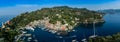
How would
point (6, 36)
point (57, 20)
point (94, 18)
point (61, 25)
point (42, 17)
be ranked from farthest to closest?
point (94, 18)
point (42, 17)
point (57, 20)
point (61, 25)
point (6, 36)

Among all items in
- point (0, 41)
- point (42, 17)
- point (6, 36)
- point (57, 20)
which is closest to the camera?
point (0, 41)

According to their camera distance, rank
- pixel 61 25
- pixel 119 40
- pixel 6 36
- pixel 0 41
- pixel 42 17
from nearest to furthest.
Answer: pixel 0 41, pixel 6 36, pixel 119 40, pixel 61 25, pixel 42 17

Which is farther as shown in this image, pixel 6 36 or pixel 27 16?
pixel 27 16

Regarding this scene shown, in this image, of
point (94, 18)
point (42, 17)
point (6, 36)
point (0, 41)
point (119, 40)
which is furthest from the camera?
point (94, 18)

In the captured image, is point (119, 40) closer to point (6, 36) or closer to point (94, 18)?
point (6, 36)

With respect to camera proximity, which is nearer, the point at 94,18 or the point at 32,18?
the point at 32,18

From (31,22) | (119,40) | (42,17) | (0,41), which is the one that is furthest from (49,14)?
(0,41)

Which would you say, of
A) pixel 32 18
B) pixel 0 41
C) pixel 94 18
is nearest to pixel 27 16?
pixel 32 18

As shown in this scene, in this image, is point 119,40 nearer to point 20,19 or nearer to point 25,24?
point 25,24
